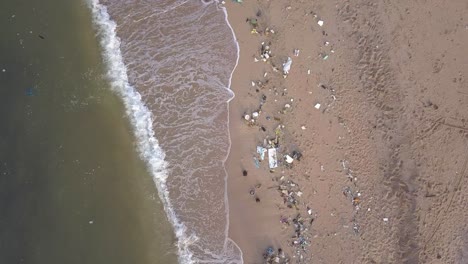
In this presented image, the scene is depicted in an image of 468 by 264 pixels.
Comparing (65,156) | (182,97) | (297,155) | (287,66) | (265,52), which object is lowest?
(65,156)

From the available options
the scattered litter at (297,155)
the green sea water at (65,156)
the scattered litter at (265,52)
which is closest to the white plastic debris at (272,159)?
the scattered litter at (297,155)

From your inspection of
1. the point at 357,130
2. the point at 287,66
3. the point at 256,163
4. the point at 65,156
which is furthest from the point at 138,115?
the point at 357,130

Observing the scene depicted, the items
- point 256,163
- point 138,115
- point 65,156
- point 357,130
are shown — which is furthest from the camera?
point 357,130

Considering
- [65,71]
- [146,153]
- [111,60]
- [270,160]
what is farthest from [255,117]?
[65,71]

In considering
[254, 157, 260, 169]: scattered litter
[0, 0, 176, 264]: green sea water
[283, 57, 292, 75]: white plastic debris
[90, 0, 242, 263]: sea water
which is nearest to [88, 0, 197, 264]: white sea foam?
[90, 0, 242, 263]: sea water

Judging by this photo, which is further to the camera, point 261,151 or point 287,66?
A: point 287,66

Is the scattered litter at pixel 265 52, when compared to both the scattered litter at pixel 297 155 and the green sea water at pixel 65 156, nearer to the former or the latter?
the scattered litter at pixel 297 155

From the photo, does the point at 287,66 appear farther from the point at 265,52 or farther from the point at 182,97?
the point at 182,97
